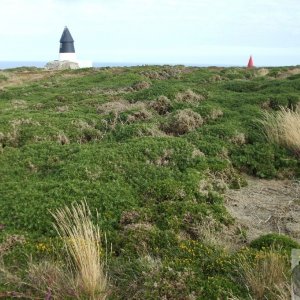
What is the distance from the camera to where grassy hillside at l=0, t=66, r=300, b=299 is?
593 centimetres

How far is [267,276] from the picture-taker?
17.9ft

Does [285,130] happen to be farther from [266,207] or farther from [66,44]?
[66,44]

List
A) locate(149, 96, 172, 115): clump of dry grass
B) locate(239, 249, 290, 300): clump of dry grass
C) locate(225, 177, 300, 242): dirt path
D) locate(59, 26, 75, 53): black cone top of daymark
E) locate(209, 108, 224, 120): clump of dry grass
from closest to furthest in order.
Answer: locate(239, 249, 290, 300): clump of dry grass, locate(225, 177, 300, 242): dirt path, locate(209, 108, 224, 120): clump of dry grass, locate(149, 96, 172, 115): clump of dry grass, locate(59, 26, 75, 53): black cone top of daymark

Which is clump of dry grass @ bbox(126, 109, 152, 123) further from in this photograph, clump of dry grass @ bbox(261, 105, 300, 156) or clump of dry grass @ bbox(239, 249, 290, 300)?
clump of dry grass @ bbox(239, 249, 290, 300)

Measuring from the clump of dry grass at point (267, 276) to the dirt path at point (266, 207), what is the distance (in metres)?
1.59

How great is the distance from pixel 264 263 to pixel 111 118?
28.3 ft

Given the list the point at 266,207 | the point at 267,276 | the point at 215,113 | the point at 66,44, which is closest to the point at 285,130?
the point at 266,207

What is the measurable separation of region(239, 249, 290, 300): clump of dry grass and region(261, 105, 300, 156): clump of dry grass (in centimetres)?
548

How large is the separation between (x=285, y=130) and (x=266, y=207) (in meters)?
2.86

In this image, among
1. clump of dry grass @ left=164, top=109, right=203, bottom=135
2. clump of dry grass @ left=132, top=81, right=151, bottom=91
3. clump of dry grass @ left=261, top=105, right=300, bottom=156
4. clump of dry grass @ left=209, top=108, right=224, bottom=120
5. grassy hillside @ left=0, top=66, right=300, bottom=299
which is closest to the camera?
grassy hillside @ left=0, top=66, right=300, bottom=299

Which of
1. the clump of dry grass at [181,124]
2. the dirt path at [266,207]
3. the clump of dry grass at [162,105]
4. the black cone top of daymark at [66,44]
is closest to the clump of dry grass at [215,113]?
the clump of dry grass at [181,124]

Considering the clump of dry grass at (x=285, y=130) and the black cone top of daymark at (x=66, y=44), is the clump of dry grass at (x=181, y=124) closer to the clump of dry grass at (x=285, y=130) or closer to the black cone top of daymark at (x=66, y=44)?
the clump of dry grass at (x=285, y=130)

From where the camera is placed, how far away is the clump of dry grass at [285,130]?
10.8 m

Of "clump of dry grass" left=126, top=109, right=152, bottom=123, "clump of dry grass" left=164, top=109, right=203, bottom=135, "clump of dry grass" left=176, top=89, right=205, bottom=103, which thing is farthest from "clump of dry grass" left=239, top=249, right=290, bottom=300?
"clump of dry grass" left=176, top=89, right=205, bottom=103
